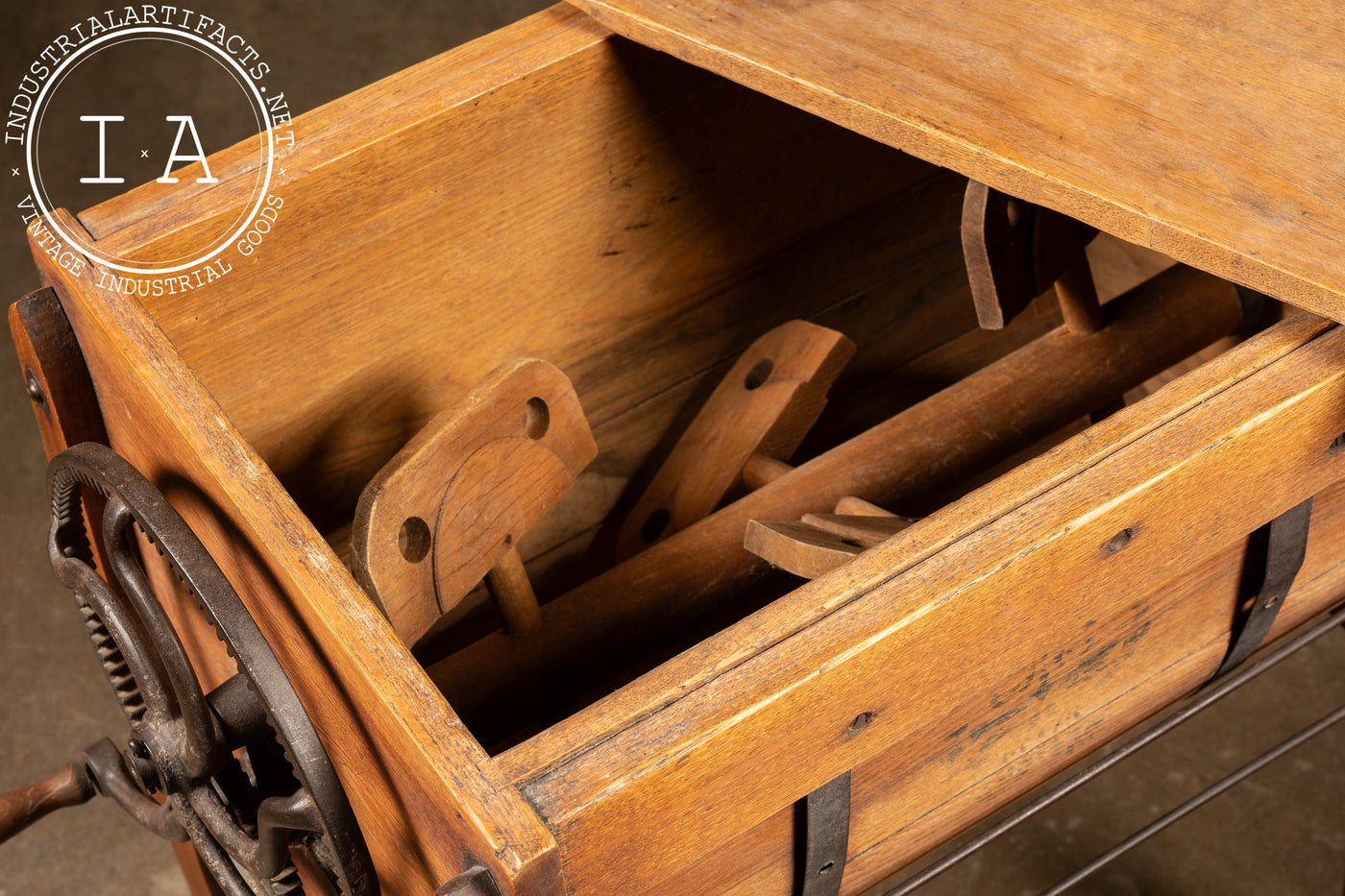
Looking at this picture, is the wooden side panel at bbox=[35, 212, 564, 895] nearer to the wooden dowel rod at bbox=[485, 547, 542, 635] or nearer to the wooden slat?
the wooden dowel rod at bbox=[485, 547, 542, 635]

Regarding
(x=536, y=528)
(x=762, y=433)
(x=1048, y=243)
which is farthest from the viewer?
(x=536, y=528)

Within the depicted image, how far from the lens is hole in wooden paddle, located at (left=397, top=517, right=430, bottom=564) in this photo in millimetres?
1104

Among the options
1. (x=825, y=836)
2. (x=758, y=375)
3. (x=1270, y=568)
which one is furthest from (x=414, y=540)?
(x=1270, y=568)

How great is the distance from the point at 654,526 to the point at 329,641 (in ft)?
2.41

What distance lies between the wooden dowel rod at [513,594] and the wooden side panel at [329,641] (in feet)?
0.97

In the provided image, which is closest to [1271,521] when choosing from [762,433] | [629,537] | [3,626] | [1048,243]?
[1048,243]

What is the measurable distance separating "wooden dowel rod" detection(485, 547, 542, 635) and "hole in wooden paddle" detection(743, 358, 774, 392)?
0.39 m

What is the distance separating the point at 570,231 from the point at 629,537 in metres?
0.32

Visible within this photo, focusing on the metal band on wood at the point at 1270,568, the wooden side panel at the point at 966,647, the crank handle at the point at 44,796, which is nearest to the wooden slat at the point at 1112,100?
the wooden side panel at the point at 966,647

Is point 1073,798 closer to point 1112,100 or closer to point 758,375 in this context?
point 758,375

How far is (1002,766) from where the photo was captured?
102cm

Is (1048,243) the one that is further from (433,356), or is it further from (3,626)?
(3,626)

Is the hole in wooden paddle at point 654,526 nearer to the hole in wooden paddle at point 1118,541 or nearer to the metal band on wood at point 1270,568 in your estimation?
the metal band on wood at point 1270,568

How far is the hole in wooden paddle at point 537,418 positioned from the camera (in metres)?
1.22
